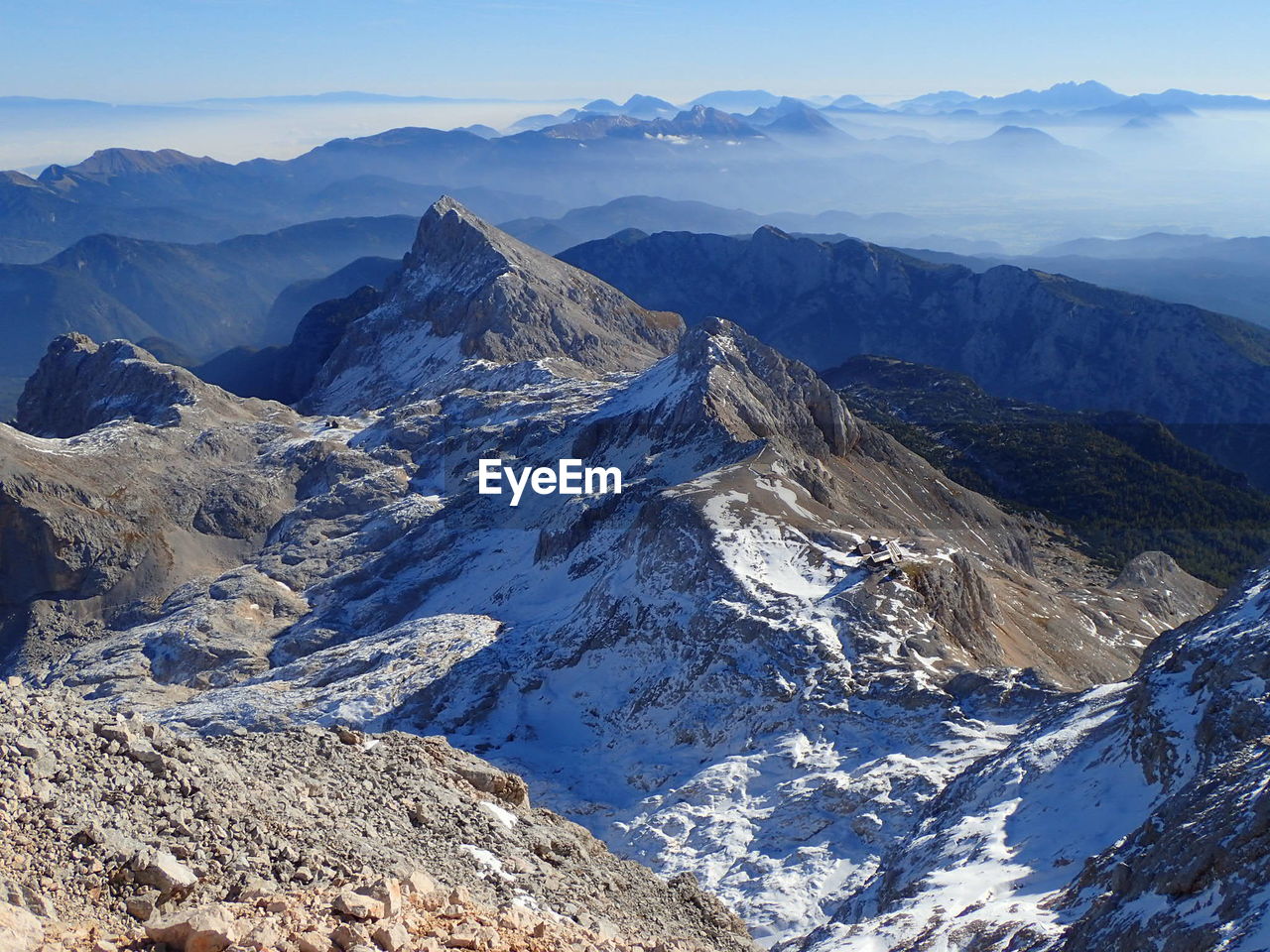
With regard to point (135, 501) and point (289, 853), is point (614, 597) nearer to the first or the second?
point (289, 853)

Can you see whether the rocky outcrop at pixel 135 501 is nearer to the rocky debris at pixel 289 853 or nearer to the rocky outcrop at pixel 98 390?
the rocky outcrop at pixel 98 390

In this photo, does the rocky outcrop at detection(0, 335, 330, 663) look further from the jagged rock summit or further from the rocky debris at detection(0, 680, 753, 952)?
the rocky debris at detection(0, 680, 753, 952)

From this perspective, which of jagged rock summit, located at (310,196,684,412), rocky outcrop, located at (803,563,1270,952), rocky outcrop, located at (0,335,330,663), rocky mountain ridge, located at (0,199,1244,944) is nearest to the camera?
rocky outcrop, located at (803,563,1270,952)

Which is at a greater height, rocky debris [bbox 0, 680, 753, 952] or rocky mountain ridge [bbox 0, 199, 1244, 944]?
rocky debris [bbox 0, 680, 753, 952]

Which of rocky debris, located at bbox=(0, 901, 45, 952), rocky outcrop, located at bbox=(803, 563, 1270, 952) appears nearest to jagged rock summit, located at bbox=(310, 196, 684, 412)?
rocky outcrop, located at bbox=(803, 563, 1270, 952)

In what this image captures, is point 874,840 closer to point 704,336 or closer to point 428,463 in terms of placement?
point 704,336

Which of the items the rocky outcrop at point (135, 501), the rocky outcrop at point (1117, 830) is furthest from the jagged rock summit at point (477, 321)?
the rocky outcrop at point (1117, 830)

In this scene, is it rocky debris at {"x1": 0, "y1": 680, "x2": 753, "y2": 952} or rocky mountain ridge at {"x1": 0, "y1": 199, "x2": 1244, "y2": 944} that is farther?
rocky mountain ridge at {"x1": 0, "y1": 199, "x2": 1244, "y2": 944}
